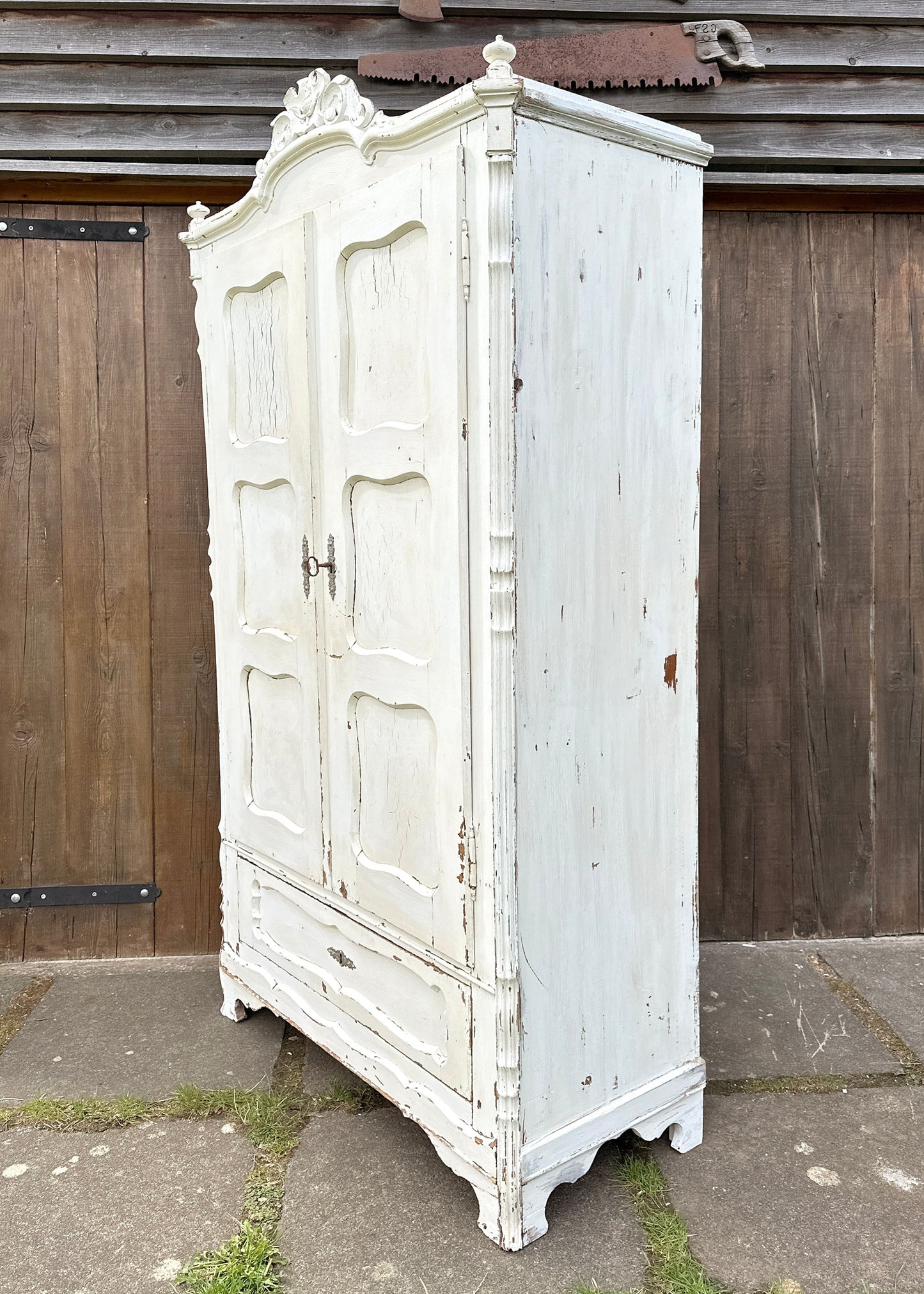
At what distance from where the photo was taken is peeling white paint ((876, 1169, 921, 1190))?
214 centimetres

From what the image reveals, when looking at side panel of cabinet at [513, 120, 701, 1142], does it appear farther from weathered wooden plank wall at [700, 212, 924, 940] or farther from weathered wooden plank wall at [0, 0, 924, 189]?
weathered wooden plank wall at [0, 0, 924, 189]

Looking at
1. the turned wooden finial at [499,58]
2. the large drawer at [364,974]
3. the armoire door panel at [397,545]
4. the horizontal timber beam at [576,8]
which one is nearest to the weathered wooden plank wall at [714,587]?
the horizontal timber beam at [576,8]

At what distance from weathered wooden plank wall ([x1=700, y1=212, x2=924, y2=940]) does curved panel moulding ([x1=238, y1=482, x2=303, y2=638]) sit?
1.48m

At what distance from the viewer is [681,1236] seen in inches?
77.9

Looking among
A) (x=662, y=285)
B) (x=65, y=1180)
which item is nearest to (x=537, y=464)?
(x=662, y=285)

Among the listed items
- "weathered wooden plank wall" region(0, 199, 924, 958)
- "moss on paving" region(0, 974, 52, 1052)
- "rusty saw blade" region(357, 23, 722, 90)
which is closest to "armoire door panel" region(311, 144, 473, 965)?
"rusty saw blade" region(357, 23, 722, 90)

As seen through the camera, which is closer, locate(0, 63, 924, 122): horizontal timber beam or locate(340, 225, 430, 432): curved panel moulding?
locate(340, 225, 430, 432): curved panel moulding

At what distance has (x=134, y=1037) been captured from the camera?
2.85 metres

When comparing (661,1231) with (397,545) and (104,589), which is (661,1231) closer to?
(397,545)

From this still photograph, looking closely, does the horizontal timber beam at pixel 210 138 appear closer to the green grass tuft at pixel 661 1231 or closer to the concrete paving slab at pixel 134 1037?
the concrete paving slab at pixel 134 1037

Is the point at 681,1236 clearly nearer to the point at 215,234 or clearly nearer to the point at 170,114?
the point at 215,234

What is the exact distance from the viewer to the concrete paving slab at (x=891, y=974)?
9.34ft

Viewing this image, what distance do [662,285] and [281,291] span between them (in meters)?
0.96

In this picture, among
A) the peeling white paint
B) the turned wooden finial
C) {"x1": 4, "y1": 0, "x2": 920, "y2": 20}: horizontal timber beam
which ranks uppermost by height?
{"x1": 4, "y1": 0, "x2": 920, "y2": 20}: horizontal timber beam
